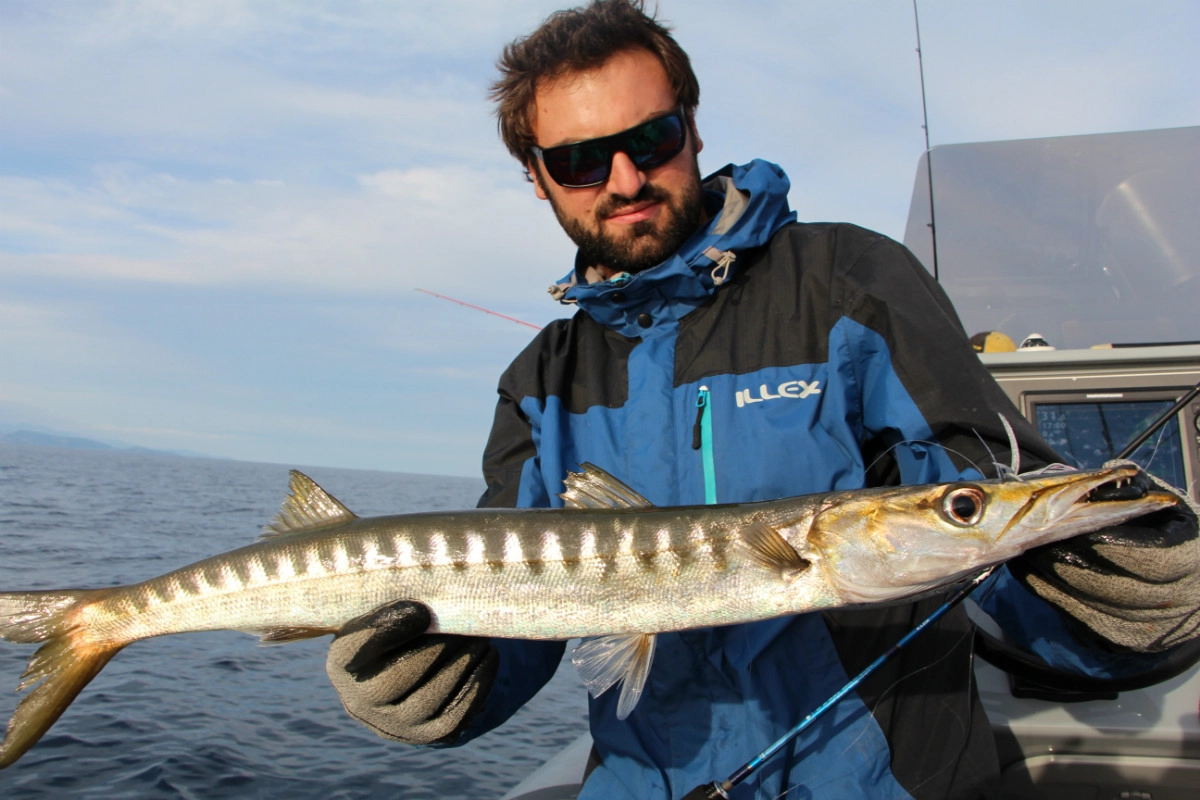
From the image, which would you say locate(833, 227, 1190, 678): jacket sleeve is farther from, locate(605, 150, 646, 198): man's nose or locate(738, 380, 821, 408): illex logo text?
locate(605, 150, 646, 198): man's nose

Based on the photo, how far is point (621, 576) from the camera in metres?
2.75

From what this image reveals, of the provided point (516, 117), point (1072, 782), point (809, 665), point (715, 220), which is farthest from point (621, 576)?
point (1072, 782)

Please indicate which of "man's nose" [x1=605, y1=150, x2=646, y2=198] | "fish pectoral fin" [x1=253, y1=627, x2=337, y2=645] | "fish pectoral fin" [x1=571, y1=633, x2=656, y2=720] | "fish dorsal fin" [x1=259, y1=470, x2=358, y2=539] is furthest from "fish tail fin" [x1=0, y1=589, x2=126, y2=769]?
"man's nose" [x1=605, y1=150, x2=646, y2=198]

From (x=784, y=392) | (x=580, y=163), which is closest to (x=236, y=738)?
(x=580, y=163)

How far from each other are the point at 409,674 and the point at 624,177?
2291 mm

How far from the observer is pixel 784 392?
299 cm

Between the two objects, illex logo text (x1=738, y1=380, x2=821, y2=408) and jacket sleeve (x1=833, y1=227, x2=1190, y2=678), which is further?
Answer: illex logo text (x1=738, y1=380, x2=821, y2=408)

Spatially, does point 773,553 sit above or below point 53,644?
above

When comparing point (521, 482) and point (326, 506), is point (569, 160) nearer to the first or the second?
point (521, 482)

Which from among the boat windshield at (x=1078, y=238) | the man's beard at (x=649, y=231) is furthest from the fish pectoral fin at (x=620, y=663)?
the boat windshield at (x=1078, y=238)

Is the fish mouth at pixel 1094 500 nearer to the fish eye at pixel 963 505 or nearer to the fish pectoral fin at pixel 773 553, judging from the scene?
the fish eye at pixel 963 505

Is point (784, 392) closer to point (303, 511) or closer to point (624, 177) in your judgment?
point (624, 177)

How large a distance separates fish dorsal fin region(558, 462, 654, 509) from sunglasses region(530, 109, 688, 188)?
1478mm

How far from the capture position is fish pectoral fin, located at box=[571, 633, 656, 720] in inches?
106
